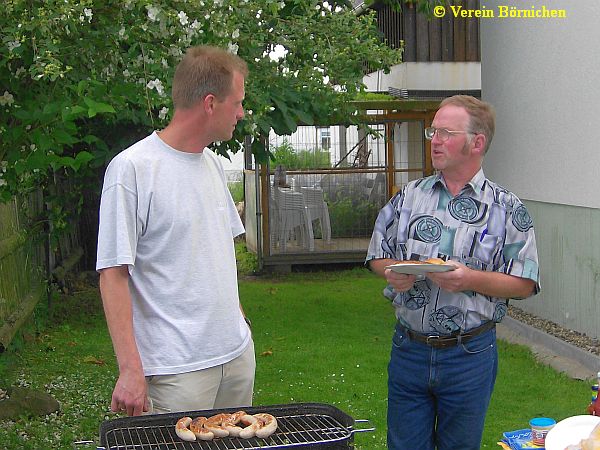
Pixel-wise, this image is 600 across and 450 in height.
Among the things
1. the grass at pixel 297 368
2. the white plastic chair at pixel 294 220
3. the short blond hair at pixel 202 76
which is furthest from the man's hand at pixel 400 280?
the white plastic chair at pixel 294 220

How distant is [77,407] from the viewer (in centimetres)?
678

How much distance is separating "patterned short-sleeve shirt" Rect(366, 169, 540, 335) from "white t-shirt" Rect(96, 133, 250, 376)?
0.83 meters

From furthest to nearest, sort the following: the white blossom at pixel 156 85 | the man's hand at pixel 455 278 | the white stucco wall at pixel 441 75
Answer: the white stucco wall at pixel 441 75 → the white blossom at pixel 156 85 → the man's hand at pixel 455 278

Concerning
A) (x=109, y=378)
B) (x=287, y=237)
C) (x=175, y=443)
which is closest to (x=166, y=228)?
(x=175, y=443)

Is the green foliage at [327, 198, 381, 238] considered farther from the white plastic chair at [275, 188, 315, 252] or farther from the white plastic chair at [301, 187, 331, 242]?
the white plastic chair at [275, 188, 315, 252]

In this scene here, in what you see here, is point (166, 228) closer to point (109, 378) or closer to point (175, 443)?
point (175, 443)

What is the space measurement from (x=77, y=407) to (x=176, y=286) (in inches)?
158

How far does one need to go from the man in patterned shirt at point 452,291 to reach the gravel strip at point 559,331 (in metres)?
4.21

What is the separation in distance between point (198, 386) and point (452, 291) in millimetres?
1007

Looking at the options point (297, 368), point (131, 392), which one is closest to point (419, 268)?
point (131, 392)

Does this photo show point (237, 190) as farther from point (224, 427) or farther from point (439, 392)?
point (224, 427)

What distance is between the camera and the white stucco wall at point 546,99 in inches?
309

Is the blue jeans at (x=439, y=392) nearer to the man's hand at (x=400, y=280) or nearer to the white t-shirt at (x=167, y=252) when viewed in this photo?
the man's hand at (x=400, y=280)

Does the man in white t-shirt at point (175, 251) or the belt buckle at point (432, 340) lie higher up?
the man in white t-shirt at point (175, 251)
